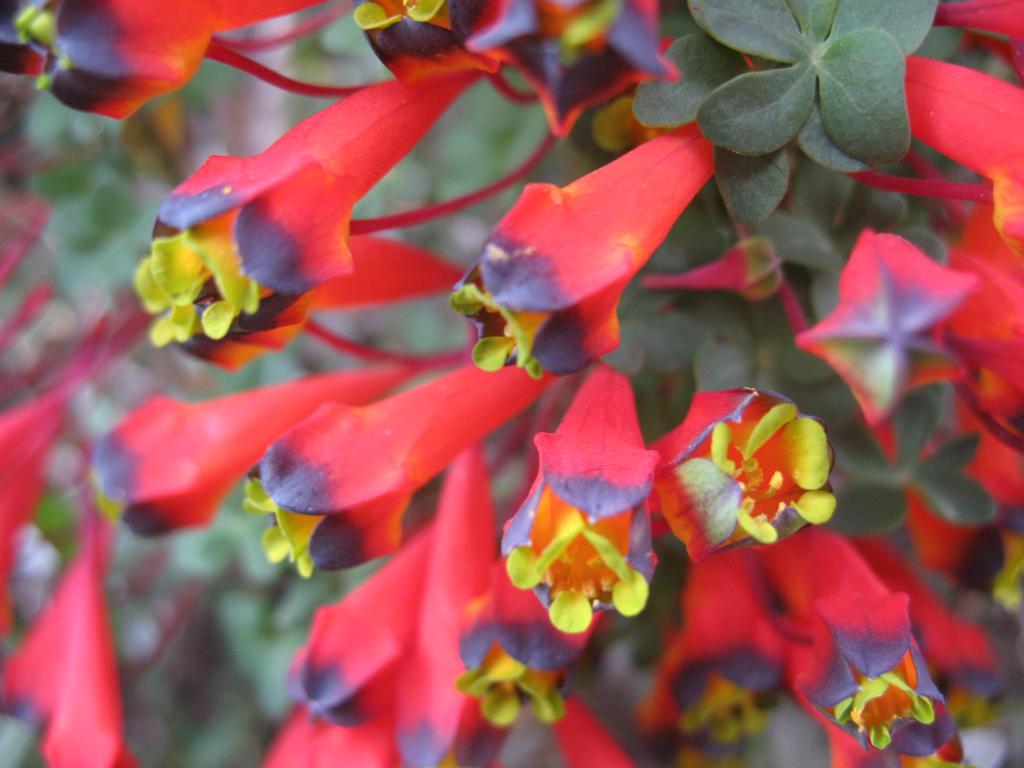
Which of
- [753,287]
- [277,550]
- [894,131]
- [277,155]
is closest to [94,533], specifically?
[277,550]

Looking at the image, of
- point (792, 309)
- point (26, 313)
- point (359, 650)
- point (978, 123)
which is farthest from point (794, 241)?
point (26, 313)

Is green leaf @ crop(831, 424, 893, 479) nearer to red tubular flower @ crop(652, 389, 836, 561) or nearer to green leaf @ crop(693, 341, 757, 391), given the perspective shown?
green leaf @ crop(693, 341, 757, 391)

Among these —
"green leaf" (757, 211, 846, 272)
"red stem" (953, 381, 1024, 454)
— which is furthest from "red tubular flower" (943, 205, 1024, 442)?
"green leaf" (757, 211, 846, 272)

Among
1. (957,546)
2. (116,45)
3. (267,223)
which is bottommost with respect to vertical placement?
(957,546)

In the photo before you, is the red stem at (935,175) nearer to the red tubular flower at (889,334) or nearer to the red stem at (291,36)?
the red tubular flower at (889,334)

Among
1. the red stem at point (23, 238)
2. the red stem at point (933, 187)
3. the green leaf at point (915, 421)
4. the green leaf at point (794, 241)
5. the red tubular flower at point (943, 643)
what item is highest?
the red stem at point (933, 187)

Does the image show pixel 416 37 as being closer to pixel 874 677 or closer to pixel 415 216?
pixel 415 216

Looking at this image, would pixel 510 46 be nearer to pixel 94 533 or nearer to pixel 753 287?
pixel 753 287

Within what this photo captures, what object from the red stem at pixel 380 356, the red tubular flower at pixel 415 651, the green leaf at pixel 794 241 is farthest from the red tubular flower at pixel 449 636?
the green leaf at pixel 794 241
